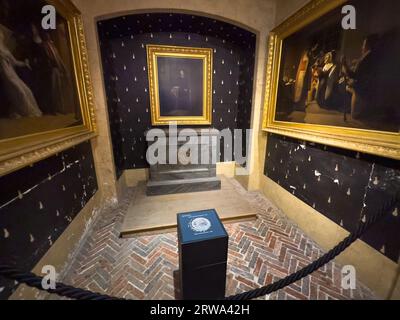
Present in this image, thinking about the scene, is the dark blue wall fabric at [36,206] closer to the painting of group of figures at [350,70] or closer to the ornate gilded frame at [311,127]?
the ornate gilded frame at [311,127]

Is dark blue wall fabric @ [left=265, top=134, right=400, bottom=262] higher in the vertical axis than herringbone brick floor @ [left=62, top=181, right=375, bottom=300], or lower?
higher

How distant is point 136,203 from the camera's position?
398 cm

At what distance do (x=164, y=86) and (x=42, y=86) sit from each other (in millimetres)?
3007

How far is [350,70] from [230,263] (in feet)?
10.1

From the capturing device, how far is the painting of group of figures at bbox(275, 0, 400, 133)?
1.82 m

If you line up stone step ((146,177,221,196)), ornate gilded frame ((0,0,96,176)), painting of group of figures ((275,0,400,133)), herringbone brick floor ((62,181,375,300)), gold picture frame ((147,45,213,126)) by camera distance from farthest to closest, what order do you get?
gold picture frame ((147,45,213,126)), stone step ((146,177,221,196)), herringbone brick floor ((62,181,375,300)), painting of group of figures ((275,0,400,133)), ornate gilded frame ((0,0,96,176))

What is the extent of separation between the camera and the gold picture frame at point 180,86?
15.0 ft

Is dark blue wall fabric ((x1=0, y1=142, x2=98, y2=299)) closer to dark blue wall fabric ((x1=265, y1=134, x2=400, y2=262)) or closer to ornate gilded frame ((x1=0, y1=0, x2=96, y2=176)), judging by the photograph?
ornate gilded frame ((x1=0, y1=0, x2=96, y2=176))

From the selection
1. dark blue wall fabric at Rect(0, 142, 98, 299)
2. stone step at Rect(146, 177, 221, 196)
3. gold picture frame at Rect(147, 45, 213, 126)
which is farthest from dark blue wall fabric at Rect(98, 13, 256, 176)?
dark blue wall fabric at Rect(0, 142, 98, 299)

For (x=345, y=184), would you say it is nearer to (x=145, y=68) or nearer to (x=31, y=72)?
(x=31, y=72)

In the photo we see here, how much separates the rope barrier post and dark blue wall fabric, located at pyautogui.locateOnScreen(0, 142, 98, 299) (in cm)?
157

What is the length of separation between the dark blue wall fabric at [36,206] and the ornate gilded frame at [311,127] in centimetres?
374

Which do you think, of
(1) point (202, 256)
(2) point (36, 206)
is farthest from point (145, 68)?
(1) point (202, 256)
